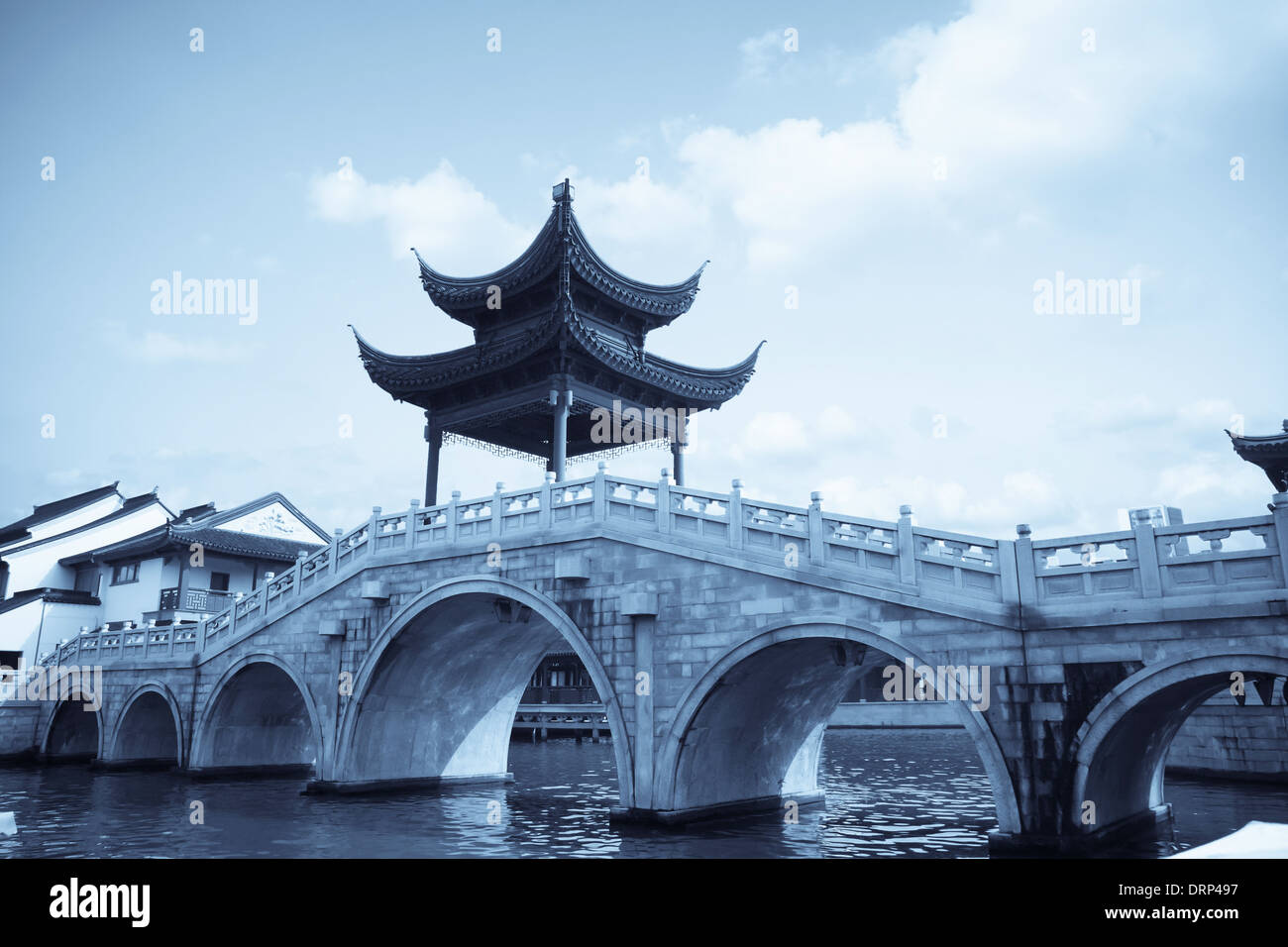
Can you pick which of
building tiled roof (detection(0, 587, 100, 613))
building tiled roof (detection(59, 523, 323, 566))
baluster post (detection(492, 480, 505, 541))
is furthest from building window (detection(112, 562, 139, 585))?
baluster post (detection(492, 480, 505, 541))

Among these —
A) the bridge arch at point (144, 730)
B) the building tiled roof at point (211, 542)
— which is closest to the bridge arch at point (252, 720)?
the bridge arch at point (144, 730)

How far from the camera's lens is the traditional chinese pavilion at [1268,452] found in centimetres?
2019

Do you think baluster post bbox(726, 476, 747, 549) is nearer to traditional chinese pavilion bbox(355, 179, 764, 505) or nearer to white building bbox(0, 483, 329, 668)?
traditional chinese pavilion bbox(355, 179, 764, 505)

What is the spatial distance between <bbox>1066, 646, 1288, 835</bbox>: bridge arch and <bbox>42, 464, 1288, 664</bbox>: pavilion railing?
794 mm

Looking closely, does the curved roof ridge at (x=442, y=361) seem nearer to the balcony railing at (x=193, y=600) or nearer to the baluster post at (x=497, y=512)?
the baluster post at (x=497, y=512)

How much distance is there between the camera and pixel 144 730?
26.6 m

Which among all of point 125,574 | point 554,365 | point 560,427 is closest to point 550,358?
point 554,365

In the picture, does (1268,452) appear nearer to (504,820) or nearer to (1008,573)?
(1008,573)

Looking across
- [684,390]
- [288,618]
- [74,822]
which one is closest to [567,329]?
[684,390]

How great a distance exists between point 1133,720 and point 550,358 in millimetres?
12372

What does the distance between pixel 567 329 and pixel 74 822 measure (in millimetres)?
12216

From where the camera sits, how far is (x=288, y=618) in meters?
21.1

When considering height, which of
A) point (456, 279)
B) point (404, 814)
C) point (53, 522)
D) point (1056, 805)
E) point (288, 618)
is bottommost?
point (404, 814)
